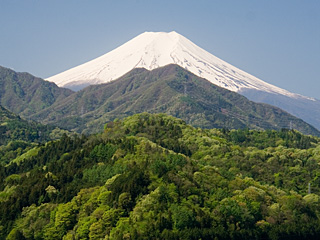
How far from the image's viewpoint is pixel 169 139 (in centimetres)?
13750

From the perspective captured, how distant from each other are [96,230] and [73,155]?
126ft

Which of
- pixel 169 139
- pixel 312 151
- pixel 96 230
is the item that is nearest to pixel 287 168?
pixel 312 151

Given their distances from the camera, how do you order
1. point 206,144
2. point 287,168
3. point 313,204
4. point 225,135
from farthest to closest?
point 225,135, point 206,144, point 287,168, point 313,204

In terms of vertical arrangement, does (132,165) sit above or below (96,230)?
above

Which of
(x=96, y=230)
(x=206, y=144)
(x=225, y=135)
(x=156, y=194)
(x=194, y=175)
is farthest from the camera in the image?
(x=225, y=135)

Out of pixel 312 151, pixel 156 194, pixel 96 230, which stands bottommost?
pixel 96 230

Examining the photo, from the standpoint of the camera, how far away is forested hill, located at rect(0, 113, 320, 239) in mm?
73125

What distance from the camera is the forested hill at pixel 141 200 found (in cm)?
7312

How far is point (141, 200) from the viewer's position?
7719 cm

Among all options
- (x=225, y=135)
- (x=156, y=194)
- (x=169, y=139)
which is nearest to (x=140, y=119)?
(x=169, y=139)

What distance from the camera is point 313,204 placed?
97688 mm

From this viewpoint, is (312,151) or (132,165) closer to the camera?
(132,165)

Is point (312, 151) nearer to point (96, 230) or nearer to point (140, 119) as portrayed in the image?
point (140, 119)

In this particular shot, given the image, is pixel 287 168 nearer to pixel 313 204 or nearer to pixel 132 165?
pixel 313 204
